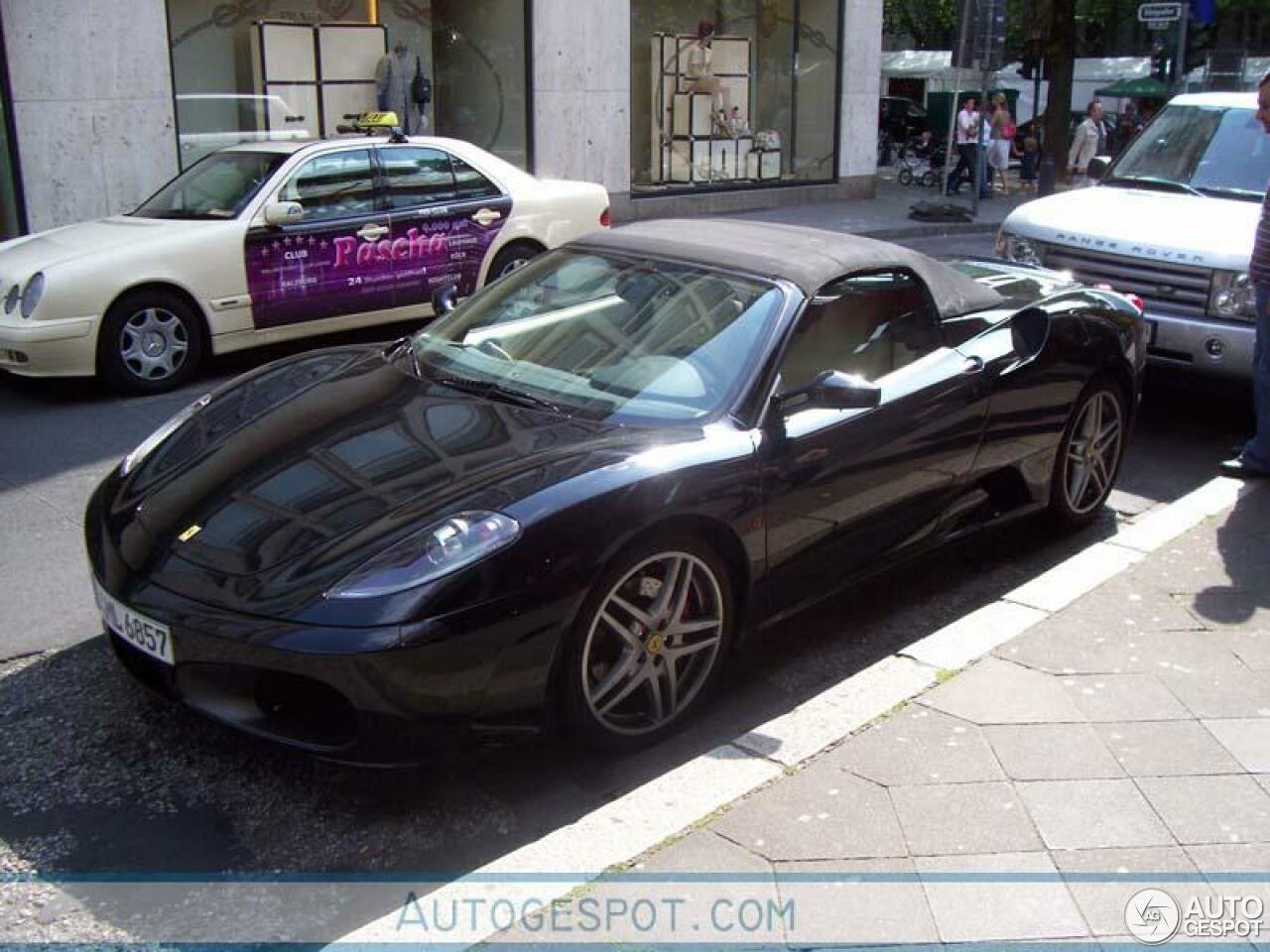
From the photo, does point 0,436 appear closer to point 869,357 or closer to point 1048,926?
point 869,357

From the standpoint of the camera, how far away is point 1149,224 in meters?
7.94

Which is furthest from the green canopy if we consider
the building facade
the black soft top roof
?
the black soft top roof

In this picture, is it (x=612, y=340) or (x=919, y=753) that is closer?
(x=919, y=753)

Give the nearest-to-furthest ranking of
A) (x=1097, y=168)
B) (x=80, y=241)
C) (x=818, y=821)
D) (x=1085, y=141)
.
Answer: (x=818, y=821), (x=80, y=241), (x=1097, y=168), (x=1085, y=141)

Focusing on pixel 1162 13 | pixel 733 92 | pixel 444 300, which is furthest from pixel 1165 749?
pixel 1162 13

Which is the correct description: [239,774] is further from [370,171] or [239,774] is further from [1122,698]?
[370,171]

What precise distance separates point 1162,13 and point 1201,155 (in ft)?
59.8

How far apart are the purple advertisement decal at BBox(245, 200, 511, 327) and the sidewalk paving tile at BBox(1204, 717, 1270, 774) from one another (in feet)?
21.4

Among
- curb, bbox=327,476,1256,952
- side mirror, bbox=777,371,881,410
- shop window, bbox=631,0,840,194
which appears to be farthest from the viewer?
shop window, bbox=631,0,840,194

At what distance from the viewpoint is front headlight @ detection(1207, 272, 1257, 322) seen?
24.0 ft

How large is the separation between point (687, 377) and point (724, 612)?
30.1 inches

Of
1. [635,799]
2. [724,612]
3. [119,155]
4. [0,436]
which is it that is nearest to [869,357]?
[724,612]

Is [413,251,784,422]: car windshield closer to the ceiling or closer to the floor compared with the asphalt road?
closer to the ceiling

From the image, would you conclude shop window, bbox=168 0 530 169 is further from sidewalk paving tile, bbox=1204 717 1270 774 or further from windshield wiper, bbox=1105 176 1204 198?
sidewalk paving tile, bbox=1204 717 1270 774
